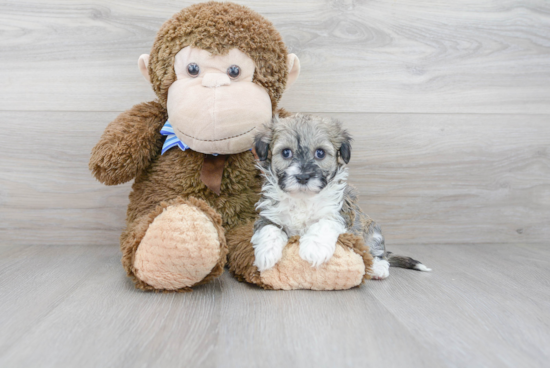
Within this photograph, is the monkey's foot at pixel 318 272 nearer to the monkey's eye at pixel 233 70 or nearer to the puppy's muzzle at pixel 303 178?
the puppy's muzzle at pixel 303 178

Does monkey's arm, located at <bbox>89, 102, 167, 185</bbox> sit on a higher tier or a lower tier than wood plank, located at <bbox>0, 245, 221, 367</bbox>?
higher

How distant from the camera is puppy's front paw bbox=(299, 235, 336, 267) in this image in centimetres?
141

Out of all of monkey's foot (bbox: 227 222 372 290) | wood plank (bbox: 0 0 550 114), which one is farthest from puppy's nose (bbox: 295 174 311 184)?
wood plank (bbox: 0 0 550 114)

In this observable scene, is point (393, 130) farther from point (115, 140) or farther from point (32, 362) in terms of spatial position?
point (32, 362)

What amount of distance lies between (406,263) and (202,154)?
3.02 feet

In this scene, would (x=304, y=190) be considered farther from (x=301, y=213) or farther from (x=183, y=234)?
(x=183, y=234)

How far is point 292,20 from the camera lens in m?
2.11

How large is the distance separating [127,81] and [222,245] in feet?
3.60

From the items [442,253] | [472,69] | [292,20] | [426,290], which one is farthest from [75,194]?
[472,69]

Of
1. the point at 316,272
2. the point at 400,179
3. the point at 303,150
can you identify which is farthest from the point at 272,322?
the point at 400,179

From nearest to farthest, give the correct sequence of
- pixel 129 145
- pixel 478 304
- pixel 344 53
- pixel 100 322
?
pixel 100 322, pixel 478 304, pixel 129 145, pixel 344 53

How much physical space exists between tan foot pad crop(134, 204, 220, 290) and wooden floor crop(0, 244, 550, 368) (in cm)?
7

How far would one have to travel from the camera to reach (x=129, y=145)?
1.65 metres

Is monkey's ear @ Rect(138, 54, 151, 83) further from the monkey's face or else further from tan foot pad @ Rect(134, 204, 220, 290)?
tan foot pad @ Rect(134, 204, 220, 290)
